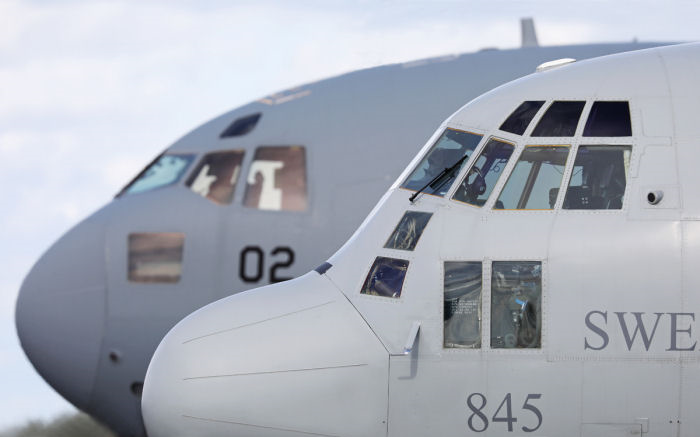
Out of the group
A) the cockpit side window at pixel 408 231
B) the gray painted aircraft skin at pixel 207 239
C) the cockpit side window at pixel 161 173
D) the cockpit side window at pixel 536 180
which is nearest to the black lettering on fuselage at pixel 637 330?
the cockpit side window at pixel 536 180

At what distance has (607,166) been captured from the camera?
29.7 feet

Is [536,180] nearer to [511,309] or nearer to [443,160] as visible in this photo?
[443,160]

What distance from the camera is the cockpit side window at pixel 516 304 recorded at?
8852 millimetres

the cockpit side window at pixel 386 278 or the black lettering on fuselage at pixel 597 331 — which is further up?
the cockpit side window at pixel 386 278

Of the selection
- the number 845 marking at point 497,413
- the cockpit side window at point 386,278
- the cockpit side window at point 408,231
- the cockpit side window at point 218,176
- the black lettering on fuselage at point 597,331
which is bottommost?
the number 845 marking at point 497,413

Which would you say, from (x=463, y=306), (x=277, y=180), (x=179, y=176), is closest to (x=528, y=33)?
(x=277, y=180)

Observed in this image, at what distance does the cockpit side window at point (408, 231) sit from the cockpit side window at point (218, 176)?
601cm

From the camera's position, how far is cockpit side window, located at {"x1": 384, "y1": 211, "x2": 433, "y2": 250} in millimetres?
9453

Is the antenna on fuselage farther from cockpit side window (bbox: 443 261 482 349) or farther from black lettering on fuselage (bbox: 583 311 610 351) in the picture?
black lettering on fuselage (bbox: 583 311 610 351)

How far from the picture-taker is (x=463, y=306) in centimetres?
905

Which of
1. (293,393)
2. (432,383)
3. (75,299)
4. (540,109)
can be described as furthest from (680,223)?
(75,299)

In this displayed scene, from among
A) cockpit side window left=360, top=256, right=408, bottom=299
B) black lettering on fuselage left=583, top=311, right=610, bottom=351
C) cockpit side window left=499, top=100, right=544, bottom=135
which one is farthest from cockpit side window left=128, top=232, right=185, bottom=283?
black lettering on fuselage left=583, top=311, right=610, bottom=351

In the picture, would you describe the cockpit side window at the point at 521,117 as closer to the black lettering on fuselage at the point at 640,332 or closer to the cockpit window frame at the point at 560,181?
the cockpit window frame at the point at 560,181

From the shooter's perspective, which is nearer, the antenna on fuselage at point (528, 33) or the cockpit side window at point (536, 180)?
the cockpit side window at point (536, 180)
